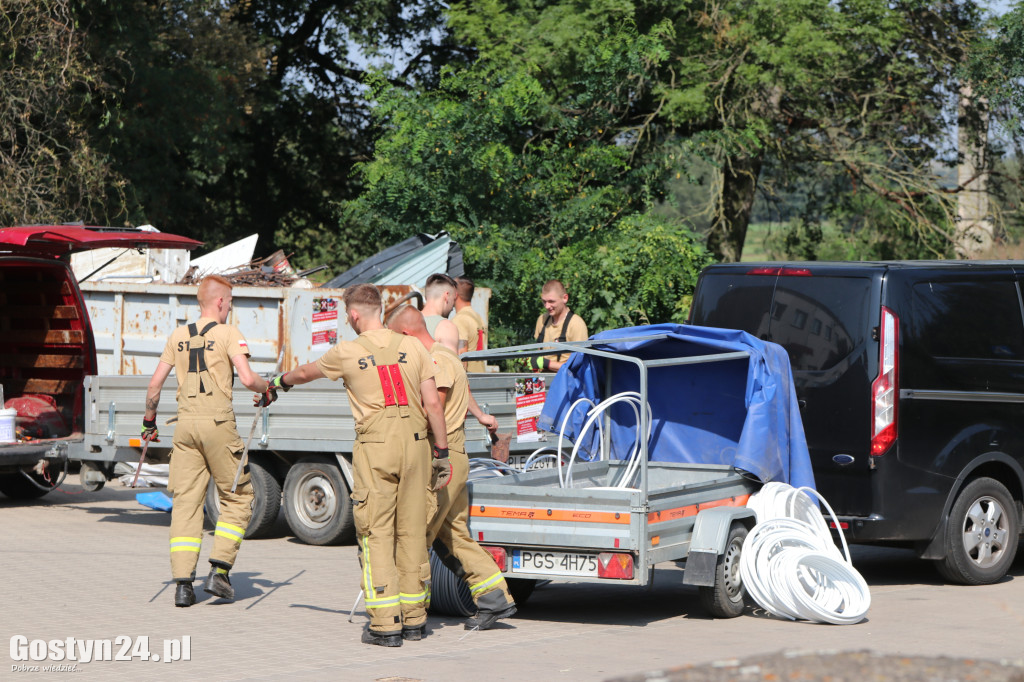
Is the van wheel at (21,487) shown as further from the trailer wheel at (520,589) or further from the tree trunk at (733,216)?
the tree trunk at (733,216)

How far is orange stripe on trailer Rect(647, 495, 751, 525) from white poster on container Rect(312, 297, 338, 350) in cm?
482

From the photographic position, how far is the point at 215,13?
22.0 metres

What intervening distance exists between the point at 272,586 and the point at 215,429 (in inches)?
50.2

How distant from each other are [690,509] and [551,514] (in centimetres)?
83

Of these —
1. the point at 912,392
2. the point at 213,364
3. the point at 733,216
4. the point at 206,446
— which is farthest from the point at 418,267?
the point at 733,216

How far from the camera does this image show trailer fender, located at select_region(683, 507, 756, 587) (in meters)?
7.18

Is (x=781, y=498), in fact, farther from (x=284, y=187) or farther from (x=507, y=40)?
(x=284, y=187)

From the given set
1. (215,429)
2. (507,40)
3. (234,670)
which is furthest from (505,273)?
(234,670)

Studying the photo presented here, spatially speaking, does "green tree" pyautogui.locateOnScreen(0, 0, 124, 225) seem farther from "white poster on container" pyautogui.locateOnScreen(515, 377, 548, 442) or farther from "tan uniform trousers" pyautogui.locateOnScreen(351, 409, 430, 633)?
"tan uniform trousers" pyautogui.locateOnScreen(351, 409, 430, 633)

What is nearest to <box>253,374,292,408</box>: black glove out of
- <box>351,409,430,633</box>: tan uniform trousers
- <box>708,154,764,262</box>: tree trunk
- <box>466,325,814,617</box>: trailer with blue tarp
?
<box>351,409,430,633</box>: tan uniform trousers

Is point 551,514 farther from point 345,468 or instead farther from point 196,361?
point 345,468

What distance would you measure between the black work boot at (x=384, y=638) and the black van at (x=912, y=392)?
3010 mm

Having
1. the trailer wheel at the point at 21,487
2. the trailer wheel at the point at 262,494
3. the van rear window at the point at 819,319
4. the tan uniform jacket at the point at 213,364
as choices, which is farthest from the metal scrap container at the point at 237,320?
the van rear window at the point at 819,319

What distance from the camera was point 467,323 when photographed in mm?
10883
